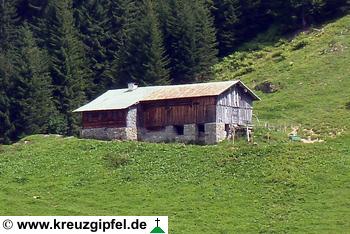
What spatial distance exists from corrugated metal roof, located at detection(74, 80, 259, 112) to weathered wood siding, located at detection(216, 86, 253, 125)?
79 centimetres

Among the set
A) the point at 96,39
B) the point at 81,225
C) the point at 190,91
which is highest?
the point at 96,39

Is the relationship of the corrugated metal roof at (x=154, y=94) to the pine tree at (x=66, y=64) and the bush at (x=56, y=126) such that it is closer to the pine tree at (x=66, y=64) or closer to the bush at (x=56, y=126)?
the bush at (x=56, y=126)

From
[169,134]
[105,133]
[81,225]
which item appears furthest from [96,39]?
[81,225]

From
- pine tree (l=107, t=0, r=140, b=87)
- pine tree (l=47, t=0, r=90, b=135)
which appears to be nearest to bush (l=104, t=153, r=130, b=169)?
pine tree (l=47, t=0, r=90, b=135)

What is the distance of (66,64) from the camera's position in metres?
117

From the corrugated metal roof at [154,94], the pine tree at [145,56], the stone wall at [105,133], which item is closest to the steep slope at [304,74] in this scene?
the corrugated metal roof at [154,94]

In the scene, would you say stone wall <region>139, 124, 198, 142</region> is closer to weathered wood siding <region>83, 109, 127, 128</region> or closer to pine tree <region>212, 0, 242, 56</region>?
weathered wood siding <region>83, 109, 127, 128</region>

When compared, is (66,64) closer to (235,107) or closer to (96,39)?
(96,39)

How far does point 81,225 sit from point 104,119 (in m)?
44.6

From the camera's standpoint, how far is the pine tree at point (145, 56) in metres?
113

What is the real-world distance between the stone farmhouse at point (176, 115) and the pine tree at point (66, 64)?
9.46 m

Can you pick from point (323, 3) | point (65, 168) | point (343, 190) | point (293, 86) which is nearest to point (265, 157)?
point (343, 190)

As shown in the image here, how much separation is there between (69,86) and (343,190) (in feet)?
147

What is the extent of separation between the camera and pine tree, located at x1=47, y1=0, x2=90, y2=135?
4451 inches
